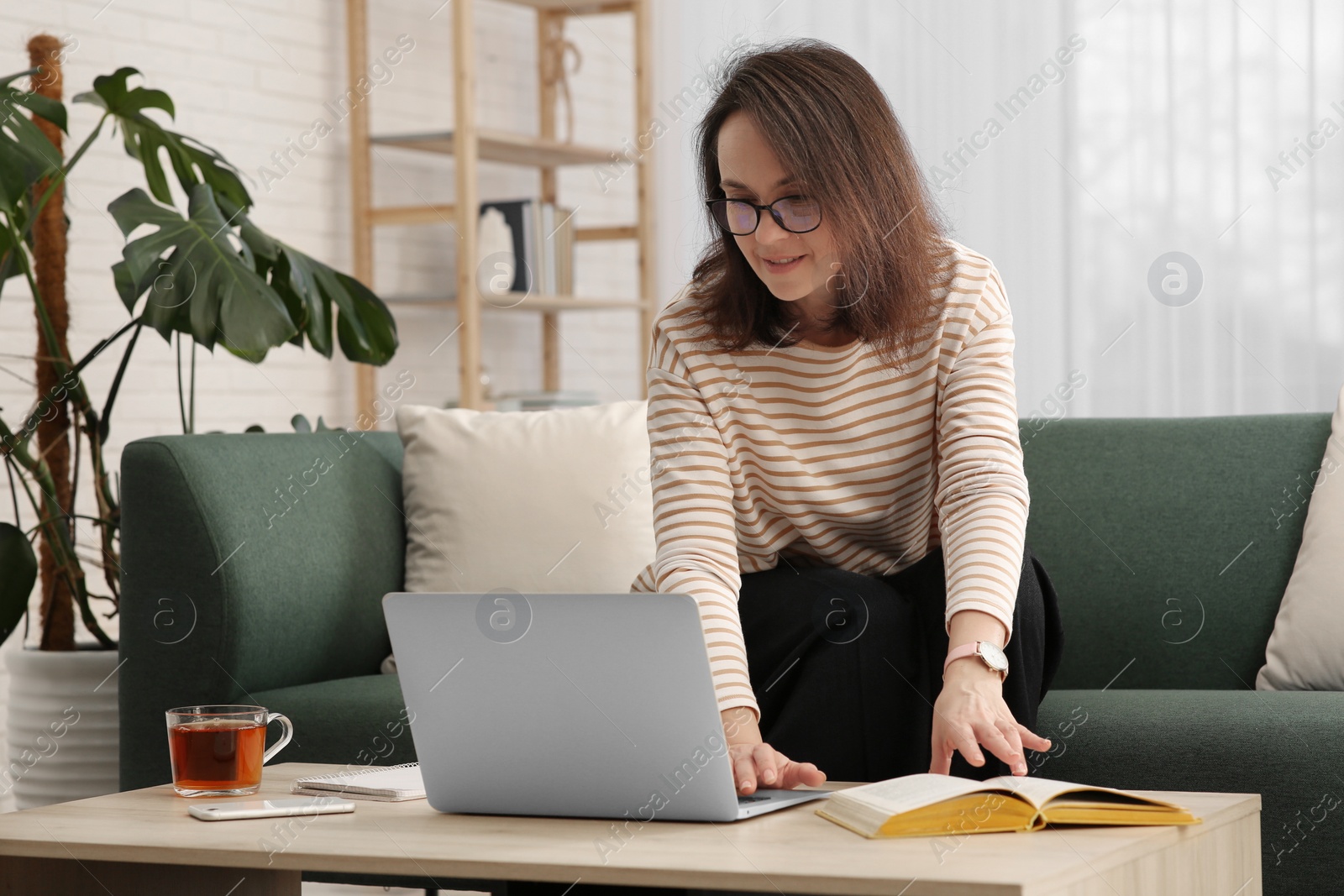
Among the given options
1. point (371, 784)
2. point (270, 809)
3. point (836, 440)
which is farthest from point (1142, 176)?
point (270, 809)

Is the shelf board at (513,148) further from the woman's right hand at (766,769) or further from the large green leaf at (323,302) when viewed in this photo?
the woman's right hand at (766,769)

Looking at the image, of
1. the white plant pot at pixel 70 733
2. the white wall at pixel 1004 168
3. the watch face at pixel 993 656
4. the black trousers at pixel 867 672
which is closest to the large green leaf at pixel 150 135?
the white wall at pixel 1004 168

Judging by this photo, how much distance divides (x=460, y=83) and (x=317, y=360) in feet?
2.52

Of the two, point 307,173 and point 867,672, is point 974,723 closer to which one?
point 867,672

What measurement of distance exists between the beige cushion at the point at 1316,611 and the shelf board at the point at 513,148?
239cm

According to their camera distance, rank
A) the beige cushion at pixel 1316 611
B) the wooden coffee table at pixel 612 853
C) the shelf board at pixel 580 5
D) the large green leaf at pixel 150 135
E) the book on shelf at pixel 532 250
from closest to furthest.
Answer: the wooden coffee table at pixel 612 853, the beige cushion at pixel 1316 611, the large green leaf at pixel 150 135, the book on shelf at pixel 532 250, the shelf board at pixel 580 5

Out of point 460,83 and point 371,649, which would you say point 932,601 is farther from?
point 460,83

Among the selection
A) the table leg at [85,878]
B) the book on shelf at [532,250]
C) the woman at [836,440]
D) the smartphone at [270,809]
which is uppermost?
the book on shelf at [532,250]

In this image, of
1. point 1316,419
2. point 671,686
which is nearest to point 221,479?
point 671,686

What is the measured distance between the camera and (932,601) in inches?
61.9

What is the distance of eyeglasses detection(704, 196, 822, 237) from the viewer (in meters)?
1.53

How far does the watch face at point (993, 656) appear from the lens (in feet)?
4.47

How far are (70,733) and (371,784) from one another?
4.15 ft

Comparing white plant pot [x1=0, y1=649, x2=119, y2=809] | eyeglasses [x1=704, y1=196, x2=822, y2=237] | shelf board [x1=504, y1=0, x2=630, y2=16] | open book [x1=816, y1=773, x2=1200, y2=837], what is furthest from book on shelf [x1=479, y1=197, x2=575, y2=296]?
open book [x1=816, y1=773, x2=1200, y2=837]
